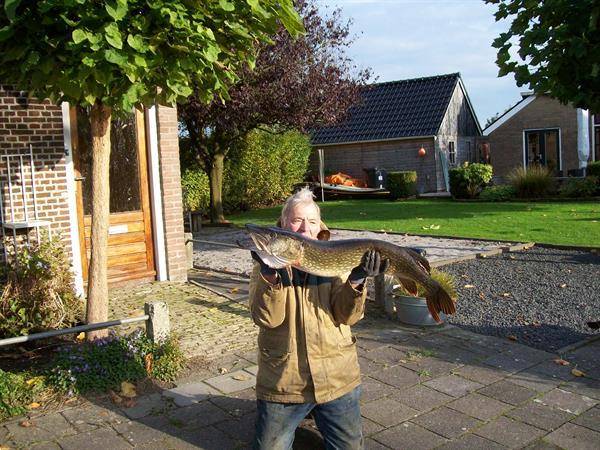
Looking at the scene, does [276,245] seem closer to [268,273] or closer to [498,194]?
[268,273]

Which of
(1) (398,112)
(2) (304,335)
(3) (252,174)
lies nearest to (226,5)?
(2) (304,335)

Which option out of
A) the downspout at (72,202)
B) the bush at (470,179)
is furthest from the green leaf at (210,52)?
the bush at (470,179)

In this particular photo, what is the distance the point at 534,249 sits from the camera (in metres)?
11.3

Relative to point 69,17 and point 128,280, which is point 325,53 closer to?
point 128,280

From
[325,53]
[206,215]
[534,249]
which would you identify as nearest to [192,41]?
[534,249]

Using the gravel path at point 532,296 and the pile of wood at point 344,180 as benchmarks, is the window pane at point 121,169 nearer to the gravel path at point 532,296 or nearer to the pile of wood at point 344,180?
the gravel path at point 532,296

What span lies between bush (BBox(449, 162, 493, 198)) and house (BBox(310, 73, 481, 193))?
536cm

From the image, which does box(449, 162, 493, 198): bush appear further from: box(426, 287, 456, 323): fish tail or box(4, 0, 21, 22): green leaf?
box(4, 0, 21, 22): green leaf

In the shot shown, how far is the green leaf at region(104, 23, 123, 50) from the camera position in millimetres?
3827

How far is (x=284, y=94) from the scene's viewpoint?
15.2 m

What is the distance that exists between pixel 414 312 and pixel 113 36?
13.6 feet

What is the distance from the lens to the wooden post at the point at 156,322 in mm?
5199

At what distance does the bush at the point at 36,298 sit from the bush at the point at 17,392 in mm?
1227

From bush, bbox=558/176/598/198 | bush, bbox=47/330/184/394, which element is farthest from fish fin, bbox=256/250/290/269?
bush, bbox=558/176/598/198
